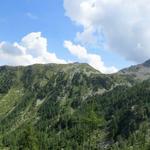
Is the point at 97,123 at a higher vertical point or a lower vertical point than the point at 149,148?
higher

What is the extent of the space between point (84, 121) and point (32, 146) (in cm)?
1432

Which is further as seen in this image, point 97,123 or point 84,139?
point 84,139

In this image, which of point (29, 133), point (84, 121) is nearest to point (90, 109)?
point (84, 121)

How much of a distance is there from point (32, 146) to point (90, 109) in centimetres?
1709

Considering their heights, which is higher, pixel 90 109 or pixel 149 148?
pixel 90 109

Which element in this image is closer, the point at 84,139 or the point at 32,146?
the point at 32,146

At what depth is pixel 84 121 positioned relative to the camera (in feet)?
294

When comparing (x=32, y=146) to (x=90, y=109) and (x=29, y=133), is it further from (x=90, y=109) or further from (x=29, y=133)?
(x=90, y=109)

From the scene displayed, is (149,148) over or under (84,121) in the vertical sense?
under

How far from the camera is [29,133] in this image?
90875 mm

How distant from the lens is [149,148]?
312ft

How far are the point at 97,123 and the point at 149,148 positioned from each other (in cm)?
1662

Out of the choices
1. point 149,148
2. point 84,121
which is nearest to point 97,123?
point 84,121

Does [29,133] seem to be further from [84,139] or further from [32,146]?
[84,139]
